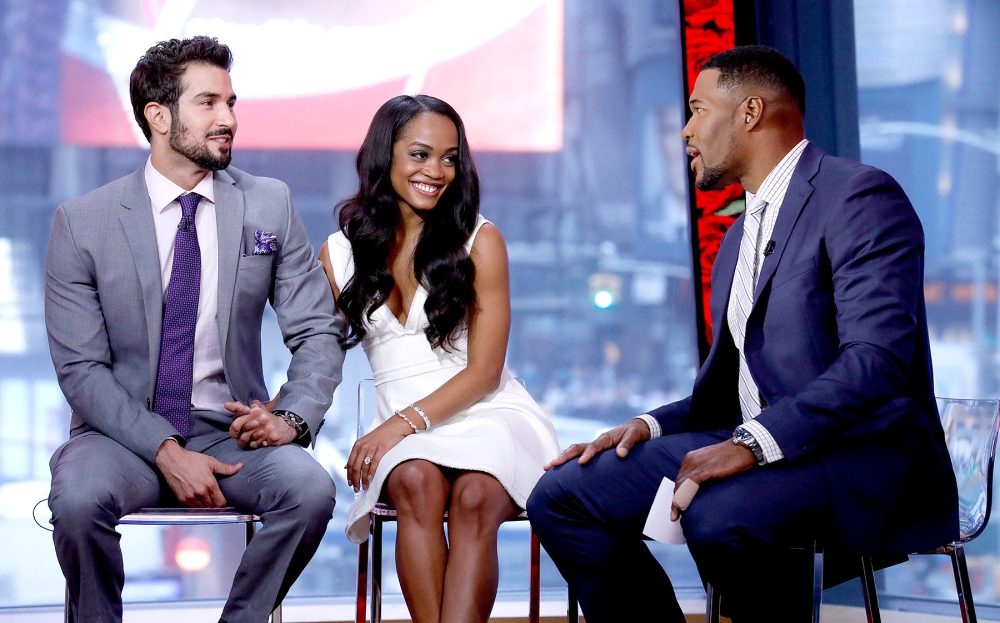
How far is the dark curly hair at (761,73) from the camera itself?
7.97 feet

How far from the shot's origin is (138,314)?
268cm

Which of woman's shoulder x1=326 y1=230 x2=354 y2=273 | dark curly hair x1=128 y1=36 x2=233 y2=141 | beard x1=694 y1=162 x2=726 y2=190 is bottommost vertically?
woman's shoulder x1=326 y1=230 x2=354 y2=273

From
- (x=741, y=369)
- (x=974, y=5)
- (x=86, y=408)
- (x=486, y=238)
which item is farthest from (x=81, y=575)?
(x=974, y=5)

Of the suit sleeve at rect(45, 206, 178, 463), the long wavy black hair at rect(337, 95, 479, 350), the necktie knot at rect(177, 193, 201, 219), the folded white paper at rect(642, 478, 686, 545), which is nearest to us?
the folded white paper at rect(642, 478, 686, 545)

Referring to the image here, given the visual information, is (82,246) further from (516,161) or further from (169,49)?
(516,161)

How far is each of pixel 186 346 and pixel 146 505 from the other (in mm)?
409

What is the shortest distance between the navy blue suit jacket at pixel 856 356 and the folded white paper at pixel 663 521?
29 cm

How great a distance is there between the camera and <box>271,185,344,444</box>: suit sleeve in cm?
272

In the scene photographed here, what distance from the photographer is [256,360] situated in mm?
2863

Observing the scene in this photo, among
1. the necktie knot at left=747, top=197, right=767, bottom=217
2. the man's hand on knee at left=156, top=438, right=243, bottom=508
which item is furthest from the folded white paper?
the man's hand on knee at left=156, top=438, right=243, bottom=508

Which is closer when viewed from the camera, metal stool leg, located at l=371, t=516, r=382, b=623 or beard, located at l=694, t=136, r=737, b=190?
beard, located at l=694, t=136, r=737, b=190

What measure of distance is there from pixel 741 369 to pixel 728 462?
43 cm

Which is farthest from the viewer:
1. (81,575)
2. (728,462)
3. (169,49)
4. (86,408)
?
(169,49)

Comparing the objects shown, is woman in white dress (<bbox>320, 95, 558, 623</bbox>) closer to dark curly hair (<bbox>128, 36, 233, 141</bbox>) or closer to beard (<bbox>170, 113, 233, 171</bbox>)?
beard (<bbox>170, 113, 233, 171</bbox>)
